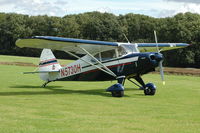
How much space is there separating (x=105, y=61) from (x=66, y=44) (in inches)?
85.1

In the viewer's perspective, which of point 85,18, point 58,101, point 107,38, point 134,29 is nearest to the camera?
point 58,101

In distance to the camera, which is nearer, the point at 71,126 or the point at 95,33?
the point at 71,126

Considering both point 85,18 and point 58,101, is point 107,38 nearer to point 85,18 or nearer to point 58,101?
point 85,18

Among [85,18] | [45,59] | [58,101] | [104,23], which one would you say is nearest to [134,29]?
[104,23]

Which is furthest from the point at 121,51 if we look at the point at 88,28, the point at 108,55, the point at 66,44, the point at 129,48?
the point at 88,28

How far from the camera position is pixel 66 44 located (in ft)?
51.3

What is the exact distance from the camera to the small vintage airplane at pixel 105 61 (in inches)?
592

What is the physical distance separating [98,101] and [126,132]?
5.65 meters

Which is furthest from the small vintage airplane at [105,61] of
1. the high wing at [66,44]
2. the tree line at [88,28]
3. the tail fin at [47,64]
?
the tree line at [88,28]

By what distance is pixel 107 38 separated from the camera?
81.4 metres

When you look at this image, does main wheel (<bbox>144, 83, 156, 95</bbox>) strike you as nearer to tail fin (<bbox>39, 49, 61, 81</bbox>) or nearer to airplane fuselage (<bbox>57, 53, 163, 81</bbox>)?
airplane fuselage (<bbox>57, 53, 163, 81</bbox>)

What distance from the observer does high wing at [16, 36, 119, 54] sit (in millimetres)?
14431

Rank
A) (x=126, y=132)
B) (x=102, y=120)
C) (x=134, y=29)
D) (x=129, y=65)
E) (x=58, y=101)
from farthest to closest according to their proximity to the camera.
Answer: (x=134, y=29), (x=129, y=65), (x=58, y=101), (x=102, y=120), (x=126, y=132)

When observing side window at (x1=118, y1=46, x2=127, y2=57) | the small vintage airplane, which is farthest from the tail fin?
side window at (x1=118, y1=46, x2=127, y2=57)
